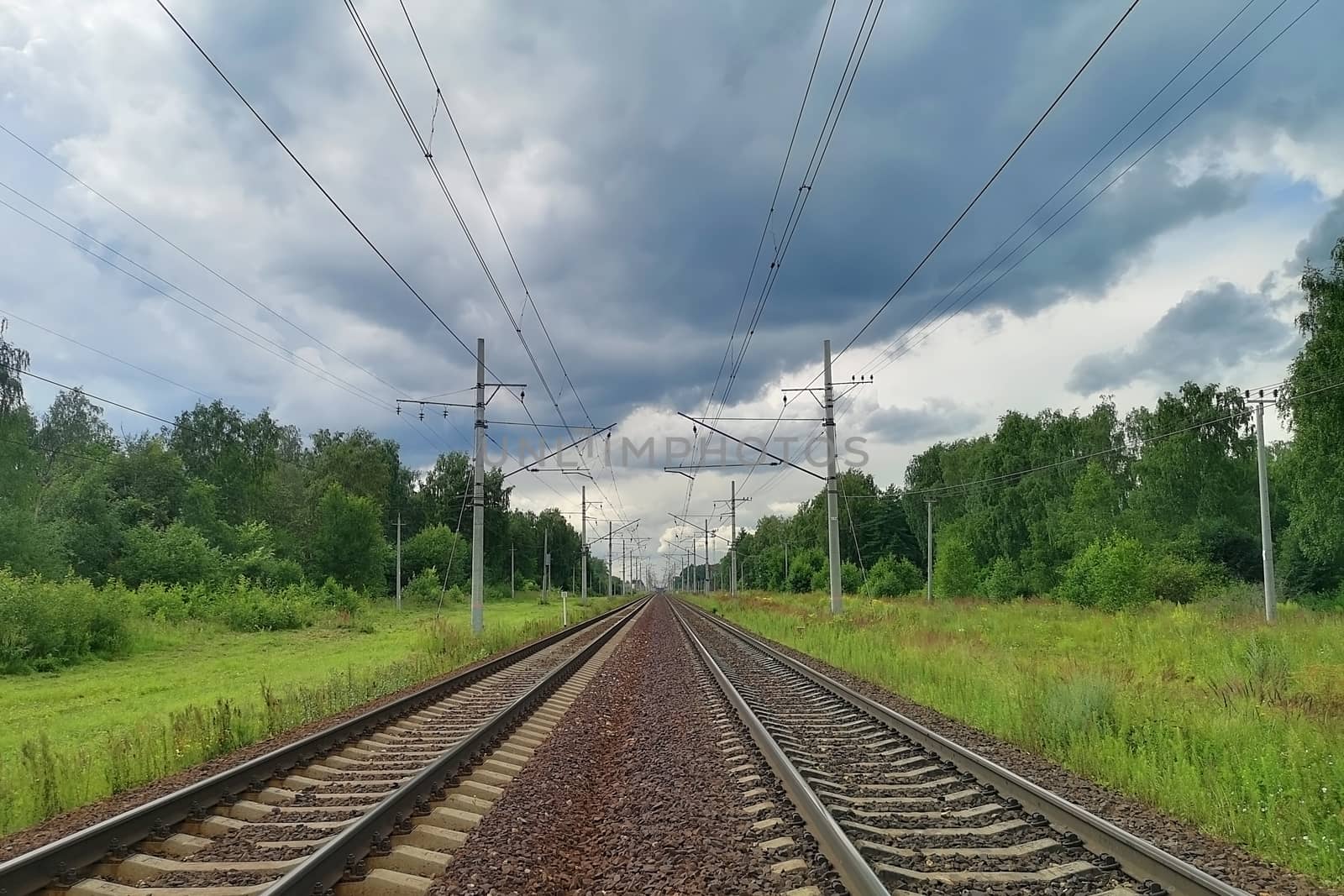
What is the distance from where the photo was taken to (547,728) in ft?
34.2

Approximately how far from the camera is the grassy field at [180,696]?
7.68 m

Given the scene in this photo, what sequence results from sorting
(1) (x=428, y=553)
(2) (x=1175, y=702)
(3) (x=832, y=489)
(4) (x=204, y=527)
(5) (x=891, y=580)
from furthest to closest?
(1) (x=428, y=553) < (5) (x=891, y=580) < (4) (x=204, y=527) < (3) (x=832, y=489) < (2) (x=1175, y=702)

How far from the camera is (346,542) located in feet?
197

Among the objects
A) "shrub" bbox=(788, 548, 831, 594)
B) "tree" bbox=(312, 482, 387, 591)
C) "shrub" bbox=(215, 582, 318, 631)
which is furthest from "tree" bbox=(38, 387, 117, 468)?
"shrub" bbox=(788, 548, 831, 594)

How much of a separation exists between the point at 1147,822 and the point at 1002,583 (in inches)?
2237

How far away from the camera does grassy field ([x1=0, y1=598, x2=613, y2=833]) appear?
7680 millimetres

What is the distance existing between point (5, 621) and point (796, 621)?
24.5 metres

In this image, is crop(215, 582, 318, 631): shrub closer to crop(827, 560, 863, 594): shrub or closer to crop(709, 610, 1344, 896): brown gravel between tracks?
crop(709, 610, 1344, 896): brown gravel between tracks

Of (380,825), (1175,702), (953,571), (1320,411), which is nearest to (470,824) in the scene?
(380,825)

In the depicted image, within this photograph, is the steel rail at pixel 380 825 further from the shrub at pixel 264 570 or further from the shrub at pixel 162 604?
the shrub at pixel 264 570

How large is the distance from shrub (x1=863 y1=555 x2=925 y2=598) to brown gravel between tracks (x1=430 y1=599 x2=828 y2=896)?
170ft

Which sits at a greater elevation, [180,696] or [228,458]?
[228,458]

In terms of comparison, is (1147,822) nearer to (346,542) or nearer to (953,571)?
(953,571)

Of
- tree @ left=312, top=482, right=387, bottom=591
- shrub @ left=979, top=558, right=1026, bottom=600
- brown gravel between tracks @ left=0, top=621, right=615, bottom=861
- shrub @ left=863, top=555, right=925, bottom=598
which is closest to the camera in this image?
brown gravel between tracks @ left=0, top=621, right=615, bottom=861
